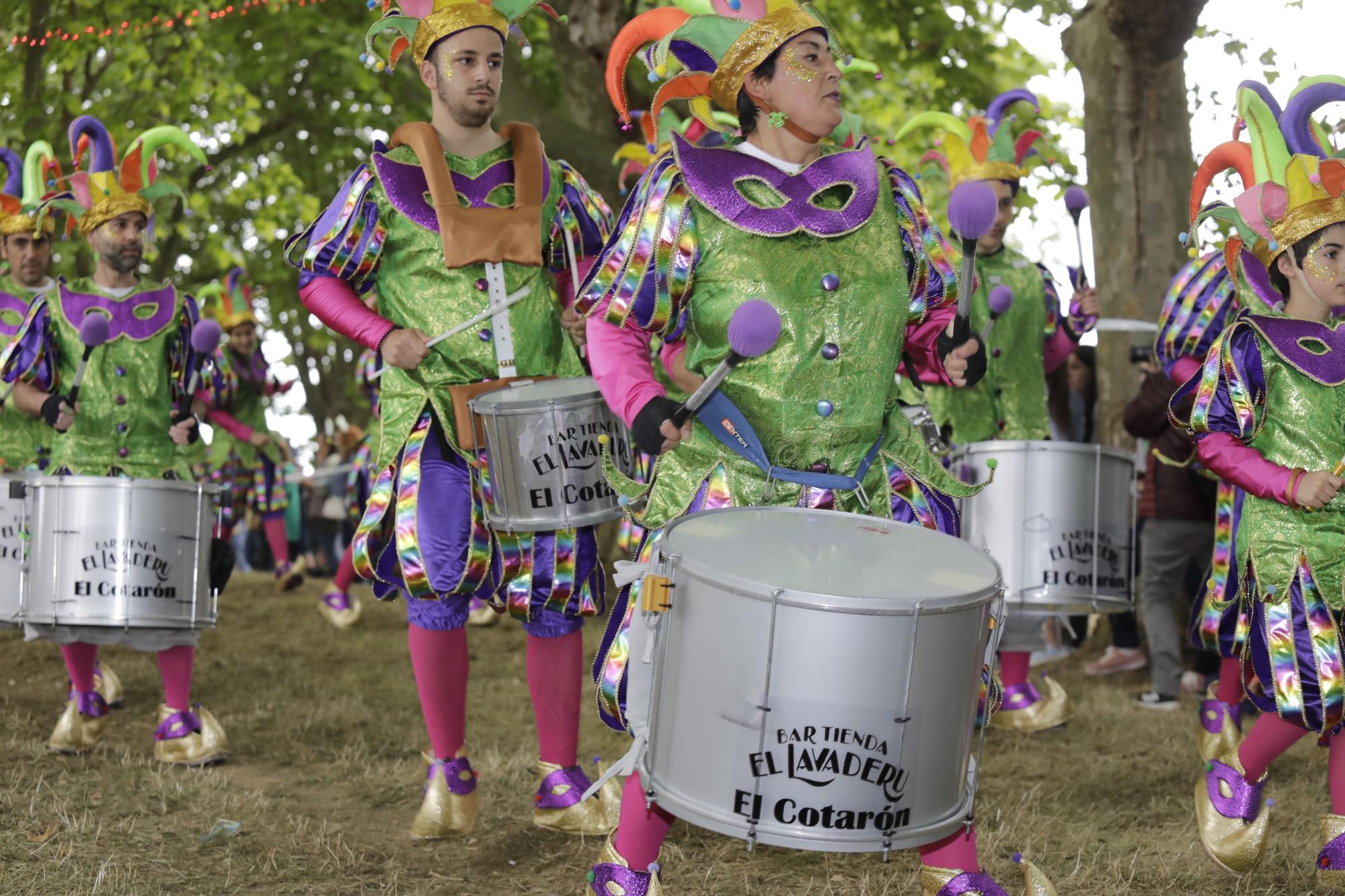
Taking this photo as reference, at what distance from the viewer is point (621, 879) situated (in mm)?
3256

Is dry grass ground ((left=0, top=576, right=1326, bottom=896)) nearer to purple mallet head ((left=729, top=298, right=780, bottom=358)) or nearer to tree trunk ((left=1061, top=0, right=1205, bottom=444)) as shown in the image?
purple mallet head ((left=729, top=298, right=780, bottom=358))

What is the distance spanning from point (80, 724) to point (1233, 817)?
13.5 ft

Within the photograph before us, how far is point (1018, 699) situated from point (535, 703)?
2576mm

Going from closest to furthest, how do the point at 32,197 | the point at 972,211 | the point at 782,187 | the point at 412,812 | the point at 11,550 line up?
the point at 972,211 → the point at 782,187 → the point at 412,812 → the point at 11,550 → the point at 32,197

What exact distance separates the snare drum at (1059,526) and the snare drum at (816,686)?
277cm

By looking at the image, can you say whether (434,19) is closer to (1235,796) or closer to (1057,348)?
(1235,796)

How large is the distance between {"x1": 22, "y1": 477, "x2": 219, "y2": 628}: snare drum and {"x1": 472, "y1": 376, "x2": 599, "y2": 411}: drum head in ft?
5.70

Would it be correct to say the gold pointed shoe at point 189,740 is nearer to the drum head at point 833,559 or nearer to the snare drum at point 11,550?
the snare drum at point 11,550

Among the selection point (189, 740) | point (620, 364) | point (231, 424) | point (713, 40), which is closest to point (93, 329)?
point (189, 740)

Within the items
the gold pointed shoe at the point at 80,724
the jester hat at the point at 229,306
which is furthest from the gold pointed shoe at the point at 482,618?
the gold pointed shoe at the point at 80,724

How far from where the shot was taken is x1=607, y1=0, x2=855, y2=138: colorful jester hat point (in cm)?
337

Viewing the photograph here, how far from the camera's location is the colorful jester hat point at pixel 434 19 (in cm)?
450

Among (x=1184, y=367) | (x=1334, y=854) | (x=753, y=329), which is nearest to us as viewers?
(x=753, y=329)

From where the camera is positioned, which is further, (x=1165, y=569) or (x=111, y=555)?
(x=1165, y=569)
